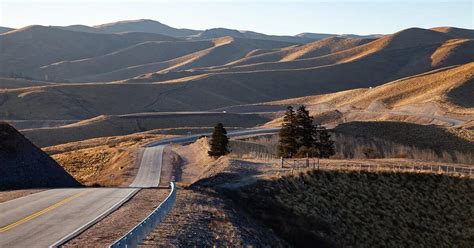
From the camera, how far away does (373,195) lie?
3544 centimetres

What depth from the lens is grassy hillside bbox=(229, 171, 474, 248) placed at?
2784 centimetres

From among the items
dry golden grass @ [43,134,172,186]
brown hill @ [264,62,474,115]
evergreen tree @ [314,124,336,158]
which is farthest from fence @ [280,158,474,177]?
brown hill @ [264,62,474,115]

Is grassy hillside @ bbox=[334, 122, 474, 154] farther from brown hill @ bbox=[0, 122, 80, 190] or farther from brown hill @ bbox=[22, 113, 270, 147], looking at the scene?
brown hill @ bbox=[0, 122, 80, 190]

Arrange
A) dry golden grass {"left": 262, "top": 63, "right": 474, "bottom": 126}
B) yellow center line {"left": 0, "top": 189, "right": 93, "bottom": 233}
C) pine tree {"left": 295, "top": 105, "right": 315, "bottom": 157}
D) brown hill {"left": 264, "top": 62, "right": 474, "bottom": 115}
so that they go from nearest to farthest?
yellow center line {"left": 0, "top": 189, "right": 93, "bottom": 233} < pine tree {"left": 295, "top": 105, "right": 315, "bottom": 157} < dry golden grass {"left": 262, "top": 63, "right": 474, "bottom": 126} < brown hill {"left": 264, "top": 62, "right": 474, "bottom": 115}

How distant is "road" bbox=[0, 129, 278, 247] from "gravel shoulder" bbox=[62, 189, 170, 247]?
325 mm

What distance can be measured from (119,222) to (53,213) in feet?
11.0

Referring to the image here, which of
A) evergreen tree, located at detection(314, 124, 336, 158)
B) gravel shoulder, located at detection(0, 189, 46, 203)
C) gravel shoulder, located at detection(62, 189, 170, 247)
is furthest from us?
evergreen tree, located at detection(314, 124, 336, 158)

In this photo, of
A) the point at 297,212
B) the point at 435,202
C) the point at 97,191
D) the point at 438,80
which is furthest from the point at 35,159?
the point at 438,80

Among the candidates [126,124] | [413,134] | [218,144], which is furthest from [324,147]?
[126,124]

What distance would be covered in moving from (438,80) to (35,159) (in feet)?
349

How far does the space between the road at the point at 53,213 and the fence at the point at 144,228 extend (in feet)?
7.01

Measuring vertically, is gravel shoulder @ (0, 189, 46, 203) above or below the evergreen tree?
above

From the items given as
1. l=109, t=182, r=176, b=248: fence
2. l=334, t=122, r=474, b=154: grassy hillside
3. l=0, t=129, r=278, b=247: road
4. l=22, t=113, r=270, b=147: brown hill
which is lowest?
l=22, t=113, r=270, b=147: brown hill

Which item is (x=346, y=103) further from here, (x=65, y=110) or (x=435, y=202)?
(x=435, y=202)
